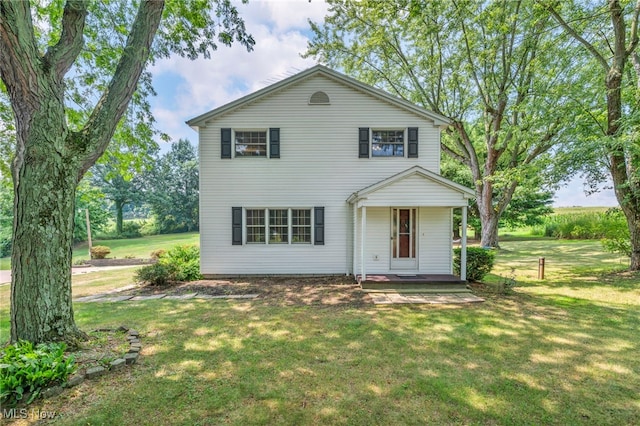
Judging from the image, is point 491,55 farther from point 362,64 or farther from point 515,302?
point 515,302

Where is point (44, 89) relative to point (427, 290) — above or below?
above

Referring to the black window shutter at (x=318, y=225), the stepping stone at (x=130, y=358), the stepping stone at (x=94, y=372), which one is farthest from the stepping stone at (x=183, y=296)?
the black window shutter at (x=318, y=225)

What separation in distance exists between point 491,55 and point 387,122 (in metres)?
6.37

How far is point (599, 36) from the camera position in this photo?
10172 mm

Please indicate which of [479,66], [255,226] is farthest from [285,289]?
[479,66]

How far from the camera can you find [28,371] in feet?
9.77

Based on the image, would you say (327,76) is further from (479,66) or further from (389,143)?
(479,66)

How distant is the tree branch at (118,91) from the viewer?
4277 mm

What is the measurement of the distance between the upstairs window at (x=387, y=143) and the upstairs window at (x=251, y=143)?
150 inches

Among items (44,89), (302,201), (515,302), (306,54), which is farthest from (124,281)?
(306,54)

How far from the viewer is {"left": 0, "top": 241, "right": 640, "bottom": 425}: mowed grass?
2863mm

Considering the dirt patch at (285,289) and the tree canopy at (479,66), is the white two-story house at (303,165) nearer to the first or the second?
the dirt patch at (285,289)

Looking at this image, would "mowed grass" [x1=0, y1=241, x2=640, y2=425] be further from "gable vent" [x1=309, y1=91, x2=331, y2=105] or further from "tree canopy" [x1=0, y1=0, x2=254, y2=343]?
"gable vent" [x1=309, y1=91, x2=331, y2=105]

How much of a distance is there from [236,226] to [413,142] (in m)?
6.67
